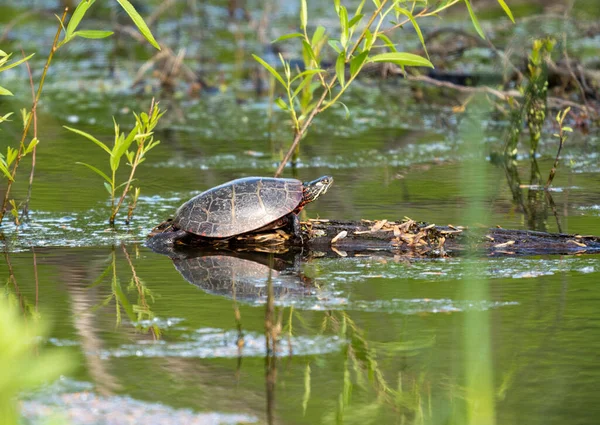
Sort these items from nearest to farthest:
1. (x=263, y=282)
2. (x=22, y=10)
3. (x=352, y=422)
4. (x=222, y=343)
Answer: (x=352, y=422) → (x=222, y=343) → (x=263, y=282) → (x=22, y=10)

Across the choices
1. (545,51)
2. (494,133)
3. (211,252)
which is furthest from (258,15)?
(211,252)

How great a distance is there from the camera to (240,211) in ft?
20.5

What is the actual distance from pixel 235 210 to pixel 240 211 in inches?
1.3

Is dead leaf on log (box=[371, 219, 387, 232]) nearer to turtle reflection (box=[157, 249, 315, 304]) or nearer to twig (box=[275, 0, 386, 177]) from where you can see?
turtle reflection (box=[157, 249, 315, 304])

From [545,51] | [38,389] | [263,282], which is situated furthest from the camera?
[545,51]

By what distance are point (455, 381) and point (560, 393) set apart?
401 mm

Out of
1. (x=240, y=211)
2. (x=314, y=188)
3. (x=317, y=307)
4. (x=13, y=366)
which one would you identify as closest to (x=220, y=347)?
(x=317, y=307)

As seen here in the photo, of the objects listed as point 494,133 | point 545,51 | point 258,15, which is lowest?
point 494,133

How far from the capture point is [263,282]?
17.9 ft

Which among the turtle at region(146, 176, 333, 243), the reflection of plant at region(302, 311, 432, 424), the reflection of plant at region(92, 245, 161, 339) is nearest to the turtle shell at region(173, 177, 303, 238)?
the turtle at region(146, 176, 333, 243)

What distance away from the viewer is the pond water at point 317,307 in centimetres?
373

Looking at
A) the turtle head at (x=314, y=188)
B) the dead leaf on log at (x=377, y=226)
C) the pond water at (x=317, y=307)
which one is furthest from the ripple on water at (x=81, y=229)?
the dead leaf on log at (x=377, y=226)

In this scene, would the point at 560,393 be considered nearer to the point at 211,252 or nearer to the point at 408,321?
the point at 408,321

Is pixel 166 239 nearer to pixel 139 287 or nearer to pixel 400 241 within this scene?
pixel 139 287
